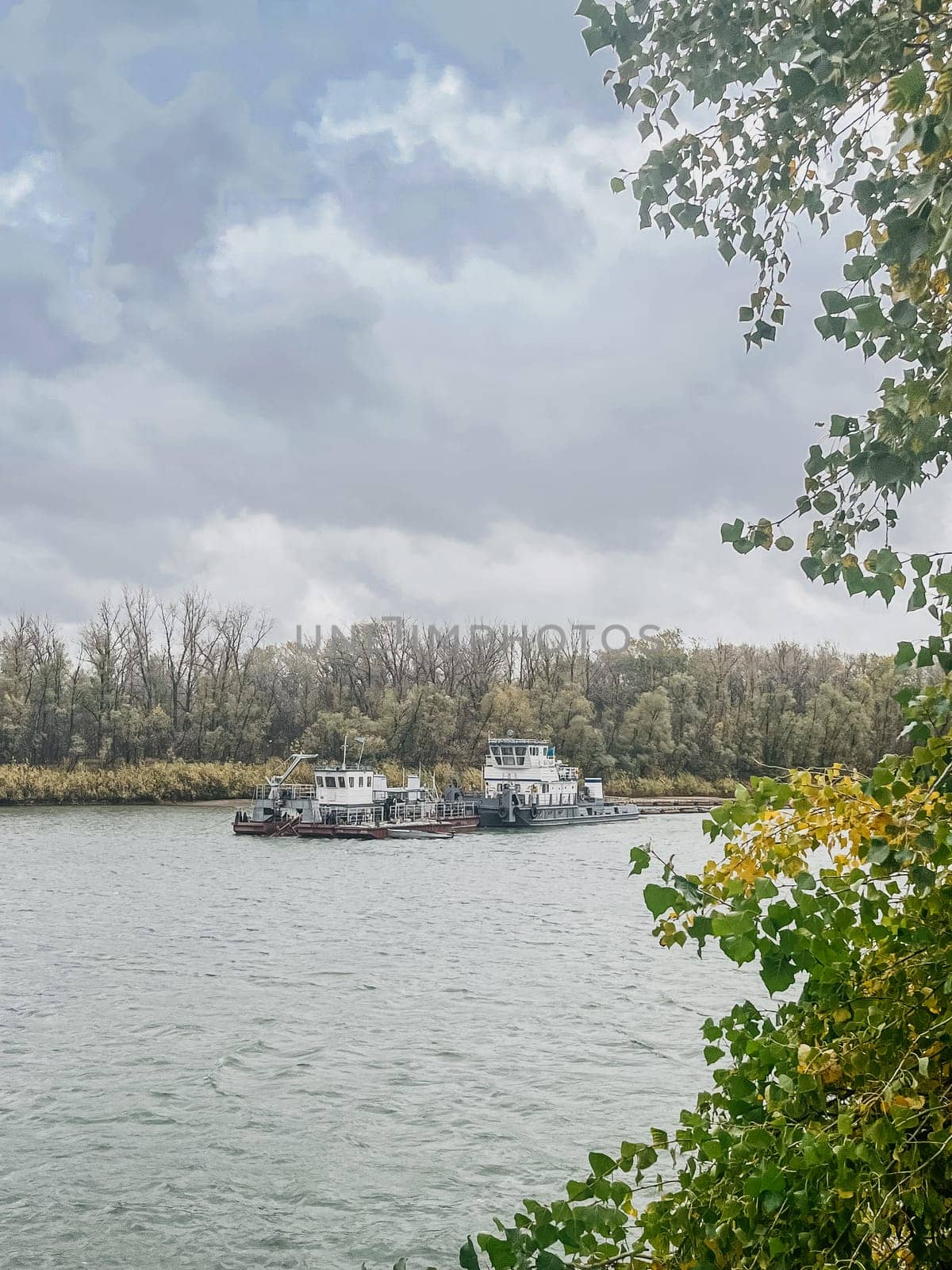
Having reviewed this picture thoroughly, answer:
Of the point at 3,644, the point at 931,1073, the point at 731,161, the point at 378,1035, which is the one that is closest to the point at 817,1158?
the point at 931,1073

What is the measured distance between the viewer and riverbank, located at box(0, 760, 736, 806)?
179ft

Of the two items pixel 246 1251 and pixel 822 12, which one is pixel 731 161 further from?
pixel 246 1251

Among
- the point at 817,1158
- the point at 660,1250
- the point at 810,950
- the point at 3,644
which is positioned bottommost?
the point at 660,1250

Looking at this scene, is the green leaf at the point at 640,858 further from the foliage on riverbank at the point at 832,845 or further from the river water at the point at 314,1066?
the river water at the point at 314,1066

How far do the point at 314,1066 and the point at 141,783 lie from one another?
155 feet

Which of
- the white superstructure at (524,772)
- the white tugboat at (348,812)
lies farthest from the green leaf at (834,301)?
the white superstructure at (524,772)

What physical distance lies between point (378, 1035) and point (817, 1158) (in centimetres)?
1155

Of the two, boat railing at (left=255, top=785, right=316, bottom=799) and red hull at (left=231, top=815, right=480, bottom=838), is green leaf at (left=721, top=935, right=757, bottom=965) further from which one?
boat railing at (left=255, top=785, right=316, bottom=799)

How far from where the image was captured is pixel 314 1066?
11.7 meters

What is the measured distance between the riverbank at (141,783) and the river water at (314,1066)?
104 feet

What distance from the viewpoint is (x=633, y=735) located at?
69688 millimetres

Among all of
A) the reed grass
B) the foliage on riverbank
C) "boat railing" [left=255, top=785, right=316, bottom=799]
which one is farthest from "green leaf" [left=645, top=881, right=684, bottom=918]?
the reed grass

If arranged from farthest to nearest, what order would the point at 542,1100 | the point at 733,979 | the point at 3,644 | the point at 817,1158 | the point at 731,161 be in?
the point at 3,644 < the point at 733,979 < the point at 542,1100 < the point at 731,161 < the point at 817,1158

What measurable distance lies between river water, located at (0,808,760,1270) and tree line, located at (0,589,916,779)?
40.5m
